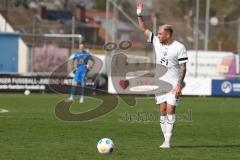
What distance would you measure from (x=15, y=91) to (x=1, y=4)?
47856 mm

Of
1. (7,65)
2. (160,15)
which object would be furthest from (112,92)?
(160,15)

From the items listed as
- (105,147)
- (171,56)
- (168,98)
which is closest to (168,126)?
(168,98)

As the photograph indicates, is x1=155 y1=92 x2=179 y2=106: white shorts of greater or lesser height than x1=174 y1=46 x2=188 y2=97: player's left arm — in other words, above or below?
below

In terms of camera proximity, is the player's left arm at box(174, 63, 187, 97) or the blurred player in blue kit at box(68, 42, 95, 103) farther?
the blurred player in blue kit at box(68, 42, 95, 103)

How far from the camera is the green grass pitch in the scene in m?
Answer: 12.5

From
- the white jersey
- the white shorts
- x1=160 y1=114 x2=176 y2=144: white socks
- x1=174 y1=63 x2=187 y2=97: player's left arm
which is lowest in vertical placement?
x1=160 y1=114 x2=176 y2=144: white socks

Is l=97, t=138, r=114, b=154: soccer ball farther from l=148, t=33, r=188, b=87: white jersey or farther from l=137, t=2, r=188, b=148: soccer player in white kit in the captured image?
l=148, t=33, r=188, b=87: white jersey

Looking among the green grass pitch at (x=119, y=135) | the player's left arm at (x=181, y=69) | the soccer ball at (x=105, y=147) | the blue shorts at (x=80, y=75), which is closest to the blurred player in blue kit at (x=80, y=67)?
the blue shorts at (x=80, y=75)

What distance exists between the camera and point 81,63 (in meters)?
29.3

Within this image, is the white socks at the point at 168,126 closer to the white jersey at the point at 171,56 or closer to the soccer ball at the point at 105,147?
the white jersey at the point at 171,56

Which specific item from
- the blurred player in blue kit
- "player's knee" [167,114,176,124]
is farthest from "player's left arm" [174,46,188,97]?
the blurred player in blue kit

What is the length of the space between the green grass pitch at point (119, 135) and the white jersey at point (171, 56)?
4.61 feet

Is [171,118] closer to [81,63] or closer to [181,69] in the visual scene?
[181,69]

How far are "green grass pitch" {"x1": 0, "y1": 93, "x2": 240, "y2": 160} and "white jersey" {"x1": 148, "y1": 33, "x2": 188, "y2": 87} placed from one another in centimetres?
141
